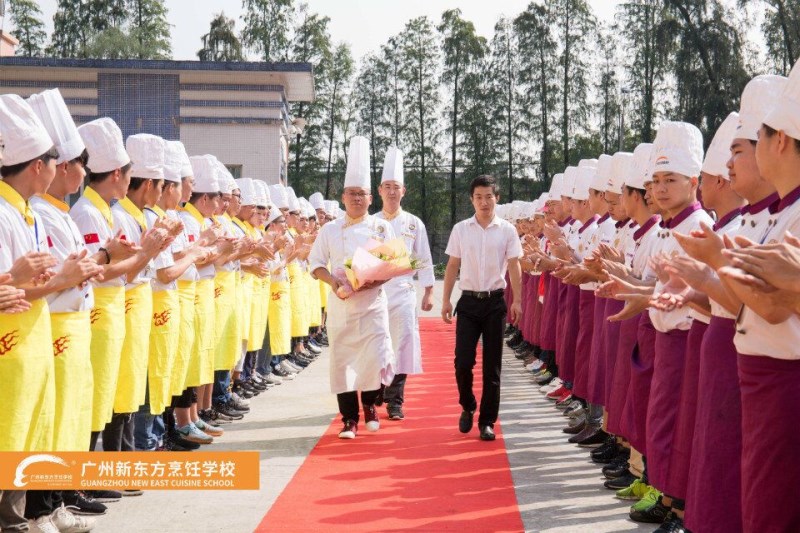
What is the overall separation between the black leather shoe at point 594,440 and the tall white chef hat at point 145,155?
3561 mm

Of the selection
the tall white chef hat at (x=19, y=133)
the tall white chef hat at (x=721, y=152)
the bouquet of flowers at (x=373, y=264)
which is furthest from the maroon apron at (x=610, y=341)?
the tall white chef hat at (x=19, y=133)

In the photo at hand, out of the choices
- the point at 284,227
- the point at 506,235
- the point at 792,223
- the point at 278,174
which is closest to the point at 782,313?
the point at 792,223

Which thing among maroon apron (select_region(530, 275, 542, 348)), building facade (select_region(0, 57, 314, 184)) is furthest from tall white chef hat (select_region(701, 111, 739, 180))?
building facade (select_region(0, 57, 314, 184))

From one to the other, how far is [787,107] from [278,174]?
62.3ft

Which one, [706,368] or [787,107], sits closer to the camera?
[787,107]

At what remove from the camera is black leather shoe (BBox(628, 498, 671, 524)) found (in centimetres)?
508

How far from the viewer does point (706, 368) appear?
12.9 ft

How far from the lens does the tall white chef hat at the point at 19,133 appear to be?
14.6 feet

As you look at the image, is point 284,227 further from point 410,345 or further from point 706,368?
point 706,368

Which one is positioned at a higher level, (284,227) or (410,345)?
(284,227)

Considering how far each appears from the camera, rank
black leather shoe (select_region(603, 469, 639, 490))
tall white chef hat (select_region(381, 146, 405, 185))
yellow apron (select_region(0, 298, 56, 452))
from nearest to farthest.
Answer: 1. yellow apron (select_region(0, 298, 56, 452))
2. black leather shoe (select_region(603, 469, 639, 490))
3. tall white chef hat (select_region(381, 146, 405, 185))

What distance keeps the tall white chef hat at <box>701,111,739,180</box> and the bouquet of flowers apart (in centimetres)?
319

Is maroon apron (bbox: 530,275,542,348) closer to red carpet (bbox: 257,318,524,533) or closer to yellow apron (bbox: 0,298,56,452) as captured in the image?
red carpet (bbox: 257,318,524,533)

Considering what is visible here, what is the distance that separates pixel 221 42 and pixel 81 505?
33.4 m
